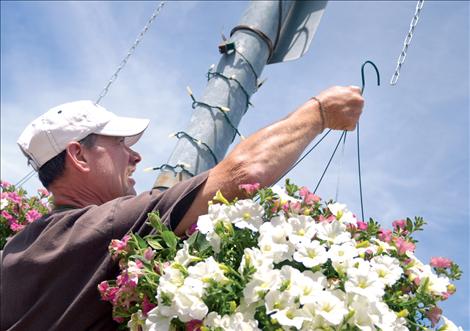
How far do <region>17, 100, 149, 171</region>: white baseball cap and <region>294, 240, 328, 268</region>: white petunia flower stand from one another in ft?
3.38

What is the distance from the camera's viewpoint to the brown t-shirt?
1796 mm

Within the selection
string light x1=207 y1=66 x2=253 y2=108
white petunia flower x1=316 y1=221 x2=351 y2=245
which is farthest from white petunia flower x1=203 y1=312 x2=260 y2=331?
string light x1=207 y1=66 x2=253 y2=108

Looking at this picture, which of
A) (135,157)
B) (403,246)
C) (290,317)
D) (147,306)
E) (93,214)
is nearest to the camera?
(290,317)

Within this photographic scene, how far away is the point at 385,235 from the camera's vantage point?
168 centimetres

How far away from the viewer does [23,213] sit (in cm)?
468

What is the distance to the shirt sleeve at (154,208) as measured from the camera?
176 centimetres

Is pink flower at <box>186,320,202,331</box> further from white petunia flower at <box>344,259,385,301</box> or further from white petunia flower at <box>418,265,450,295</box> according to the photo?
white petunia flower at <box>418,265,450,295</box>

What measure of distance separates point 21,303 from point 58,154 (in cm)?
57

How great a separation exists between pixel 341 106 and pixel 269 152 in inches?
13.5

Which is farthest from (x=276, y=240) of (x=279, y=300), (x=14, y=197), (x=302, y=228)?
(x=14, y=197)

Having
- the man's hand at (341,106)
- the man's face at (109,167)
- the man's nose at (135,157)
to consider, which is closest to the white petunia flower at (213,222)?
the man's hand at (341,106)

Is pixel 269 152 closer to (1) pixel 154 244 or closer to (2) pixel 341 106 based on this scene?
(2) pixel 341 106

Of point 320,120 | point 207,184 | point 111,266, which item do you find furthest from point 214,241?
point 320,120

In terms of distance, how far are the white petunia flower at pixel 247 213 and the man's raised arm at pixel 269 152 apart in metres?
0.16
